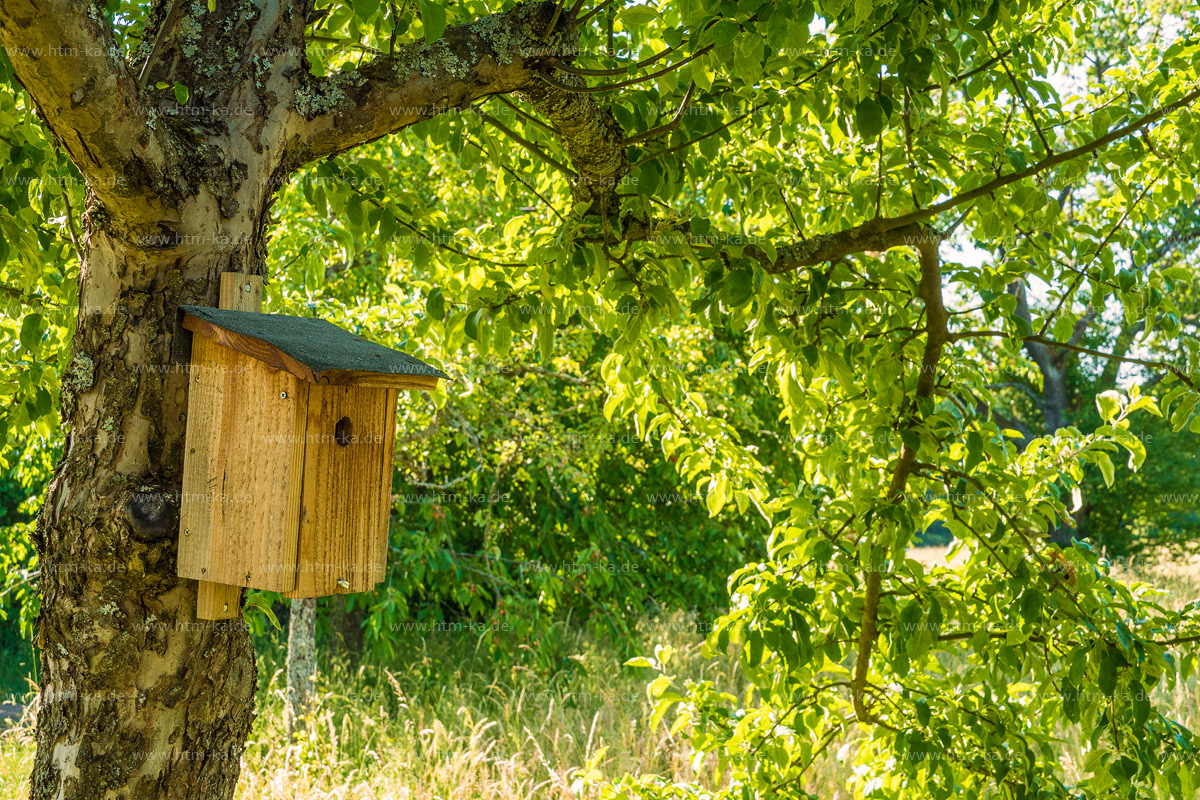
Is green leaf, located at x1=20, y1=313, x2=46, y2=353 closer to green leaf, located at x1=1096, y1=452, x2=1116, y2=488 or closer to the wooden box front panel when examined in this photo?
the wooden box front panel

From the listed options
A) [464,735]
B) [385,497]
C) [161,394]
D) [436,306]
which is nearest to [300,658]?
[464,735]

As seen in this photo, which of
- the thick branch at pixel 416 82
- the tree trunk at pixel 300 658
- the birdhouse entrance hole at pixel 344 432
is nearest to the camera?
the thick branch at pixel 416 82

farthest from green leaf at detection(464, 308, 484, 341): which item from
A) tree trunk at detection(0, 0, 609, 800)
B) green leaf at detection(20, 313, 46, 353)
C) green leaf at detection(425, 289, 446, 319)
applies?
green leaf at detection(20, 313, 46, 353)

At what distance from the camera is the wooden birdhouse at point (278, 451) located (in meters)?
1.41

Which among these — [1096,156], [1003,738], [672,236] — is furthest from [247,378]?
[1096,156]

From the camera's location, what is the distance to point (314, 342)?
150 centimetres

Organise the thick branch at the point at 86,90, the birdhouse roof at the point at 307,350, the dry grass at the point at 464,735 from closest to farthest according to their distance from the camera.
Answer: the thick branch at the point at 86,90 → the birdhouse roof at the point at 307,350 → the dry grass at the point at 464,735

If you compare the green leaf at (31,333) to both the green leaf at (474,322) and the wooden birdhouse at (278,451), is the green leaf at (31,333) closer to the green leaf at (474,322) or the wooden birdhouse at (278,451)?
the wooden birdhouse at (278,451)

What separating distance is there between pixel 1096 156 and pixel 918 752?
157cm

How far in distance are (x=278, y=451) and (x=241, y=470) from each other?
7 cm

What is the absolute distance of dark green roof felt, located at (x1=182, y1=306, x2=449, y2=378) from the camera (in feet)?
4.54

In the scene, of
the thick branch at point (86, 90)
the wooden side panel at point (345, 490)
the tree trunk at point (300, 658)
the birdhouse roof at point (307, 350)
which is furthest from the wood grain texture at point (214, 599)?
the tree trunk at point (300, 658)

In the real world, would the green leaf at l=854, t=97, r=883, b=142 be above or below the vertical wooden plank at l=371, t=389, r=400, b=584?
above

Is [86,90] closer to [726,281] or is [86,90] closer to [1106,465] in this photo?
[726,281]
